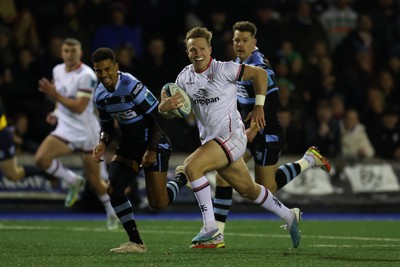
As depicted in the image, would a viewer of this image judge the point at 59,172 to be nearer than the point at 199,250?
No

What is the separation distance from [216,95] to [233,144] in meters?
0.49

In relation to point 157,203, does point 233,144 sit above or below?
above

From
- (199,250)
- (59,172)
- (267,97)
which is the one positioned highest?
(267,97)

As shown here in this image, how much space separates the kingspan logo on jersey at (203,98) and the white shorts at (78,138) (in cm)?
433

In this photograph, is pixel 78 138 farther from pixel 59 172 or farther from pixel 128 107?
pixel 128 107

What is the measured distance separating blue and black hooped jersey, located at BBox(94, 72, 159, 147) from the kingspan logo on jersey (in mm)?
446

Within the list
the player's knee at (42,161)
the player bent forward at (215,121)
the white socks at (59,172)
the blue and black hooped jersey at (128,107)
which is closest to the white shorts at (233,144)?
the player bent forward at (215,121)

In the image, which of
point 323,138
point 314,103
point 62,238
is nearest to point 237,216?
point 323,138

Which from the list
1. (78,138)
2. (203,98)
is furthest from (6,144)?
(203,98)

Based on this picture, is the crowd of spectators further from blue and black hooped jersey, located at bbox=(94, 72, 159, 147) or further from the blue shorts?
blue and black hooped jersey, located at bbox=(94, 72, 159, 147)

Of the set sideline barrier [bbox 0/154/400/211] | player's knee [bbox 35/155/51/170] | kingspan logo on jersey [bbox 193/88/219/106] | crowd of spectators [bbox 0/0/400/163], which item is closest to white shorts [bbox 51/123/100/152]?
player's knee [bbox 35/155/51/170]

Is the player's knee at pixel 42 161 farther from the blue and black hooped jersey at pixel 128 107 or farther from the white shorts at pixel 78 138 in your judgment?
the blue and black hooped jersey at pixel 128 107

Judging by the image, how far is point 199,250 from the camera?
33.0 ft

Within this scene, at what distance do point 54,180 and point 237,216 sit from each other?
120 inches
